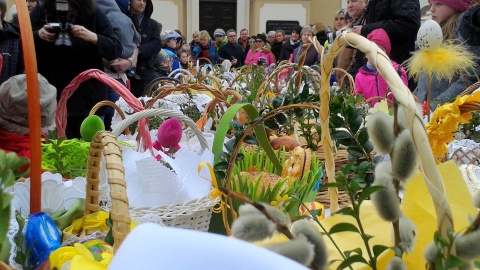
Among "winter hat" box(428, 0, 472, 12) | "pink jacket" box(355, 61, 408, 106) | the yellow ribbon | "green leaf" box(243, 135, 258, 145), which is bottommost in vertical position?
"pink jacket" box(355, 61, 408, 106)

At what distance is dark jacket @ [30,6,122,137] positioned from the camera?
187cm

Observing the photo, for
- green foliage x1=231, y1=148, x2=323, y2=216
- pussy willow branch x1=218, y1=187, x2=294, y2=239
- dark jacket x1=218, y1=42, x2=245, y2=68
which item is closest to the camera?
pussy willow branch x1=218, y1=187, x2=294, y2=239

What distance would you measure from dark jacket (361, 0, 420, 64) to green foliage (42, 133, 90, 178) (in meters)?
1.97

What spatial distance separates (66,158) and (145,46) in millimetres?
2105

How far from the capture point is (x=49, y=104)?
1255mm

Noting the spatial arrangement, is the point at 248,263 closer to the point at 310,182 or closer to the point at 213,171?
the point at 213,171

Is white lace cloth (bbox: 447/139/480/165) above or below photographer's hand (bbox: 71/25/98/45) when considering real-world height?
below

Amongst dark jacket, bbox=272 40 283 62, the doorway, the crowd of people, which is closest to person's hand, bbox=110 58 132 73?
the crowd of people

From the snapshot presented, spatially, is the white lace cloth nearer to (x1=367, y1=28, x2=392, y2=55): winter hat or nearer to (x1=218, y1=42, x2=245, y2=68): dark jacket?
(x1=367, y1=28, x2=392, y2=55): winter hat

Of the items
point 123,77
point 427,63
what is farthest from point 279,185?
point 123,77

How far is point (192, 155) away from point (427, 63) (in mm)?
404

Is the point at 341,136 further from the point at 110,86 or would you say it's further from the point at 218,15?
the point at 218,15

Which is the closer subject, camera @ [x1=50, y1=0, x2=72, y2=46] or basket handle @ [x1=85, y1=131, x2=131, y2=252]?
basket handle @ [x1=85, y1=131, x2=131, y2=252]

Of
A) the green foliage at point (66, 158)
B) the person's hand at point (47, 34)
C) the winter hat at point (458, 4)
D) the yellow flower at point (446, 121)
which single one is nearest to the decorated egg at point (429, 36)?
the yellow flower at point (446, 121)
